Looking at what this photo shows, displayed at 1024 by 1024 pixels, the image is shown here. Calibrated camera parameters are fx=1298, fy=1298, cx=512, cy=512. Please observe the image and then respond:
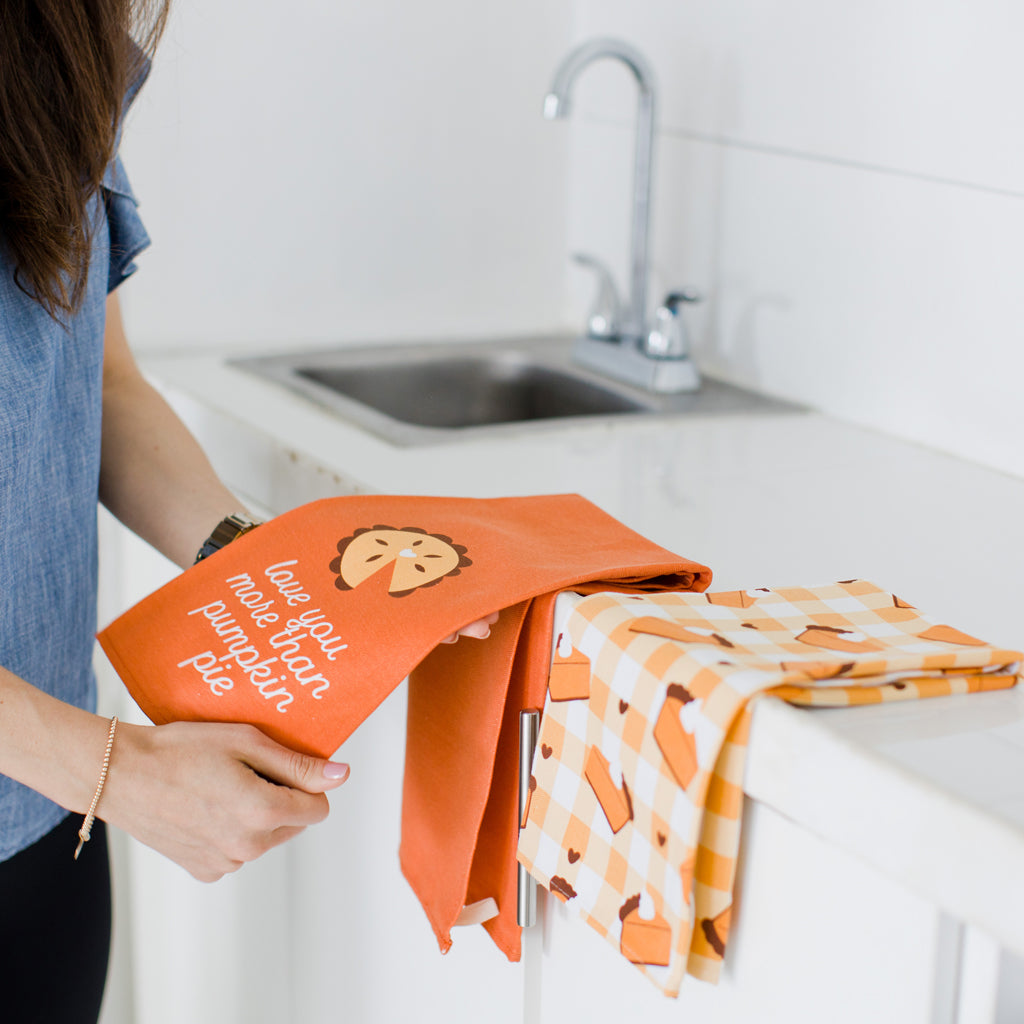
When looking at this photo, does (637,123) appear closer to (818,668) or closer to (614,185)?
(614,185)

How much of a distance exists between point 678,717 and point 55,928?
54cm

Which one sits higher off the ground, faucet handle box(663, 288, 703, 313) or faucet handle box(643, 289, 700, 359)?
faucet handle box(663, 288, 703, 313)

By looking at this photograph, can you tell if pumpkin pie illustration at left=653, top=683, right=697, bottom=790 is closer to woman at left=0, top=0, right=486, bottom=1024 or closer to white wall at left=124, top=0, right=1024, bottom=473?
woman at left=0, top=0, right=486, bottom=1024

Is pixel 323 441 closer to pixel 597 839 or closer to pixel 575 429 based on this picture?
pixel 575 429

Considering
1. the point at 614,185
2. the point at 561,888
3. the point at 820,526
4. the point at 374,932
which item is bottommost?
the point at 374,932

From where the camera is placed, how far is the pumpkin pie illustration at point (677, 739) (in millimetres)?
552

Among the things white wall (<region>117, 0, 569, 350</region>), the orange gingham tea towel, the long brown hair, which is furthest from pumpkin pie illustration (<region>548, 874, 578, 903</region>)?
white wall (<region>117, 0, 569, 350</region>)

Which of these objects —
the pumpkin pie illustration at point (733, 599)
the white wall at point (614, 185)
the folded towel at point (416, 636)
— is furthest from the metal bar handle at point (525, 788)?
the white wall at point (614, 185)

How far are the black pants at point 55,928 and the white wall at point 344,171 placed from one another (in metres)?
0.68

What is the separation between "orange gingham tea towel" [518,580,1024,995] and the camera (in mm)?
548

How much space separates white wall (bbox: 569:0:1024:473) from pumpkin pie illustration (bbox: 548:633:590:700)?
575mm

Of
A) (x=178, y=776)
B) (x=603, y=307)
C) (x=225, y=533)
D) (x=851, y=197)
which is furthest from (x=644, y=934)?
(x=603, y=307)

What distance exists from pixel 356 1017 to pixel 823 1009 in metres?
0.50

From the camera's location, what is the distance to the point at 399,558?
688 millimetres
